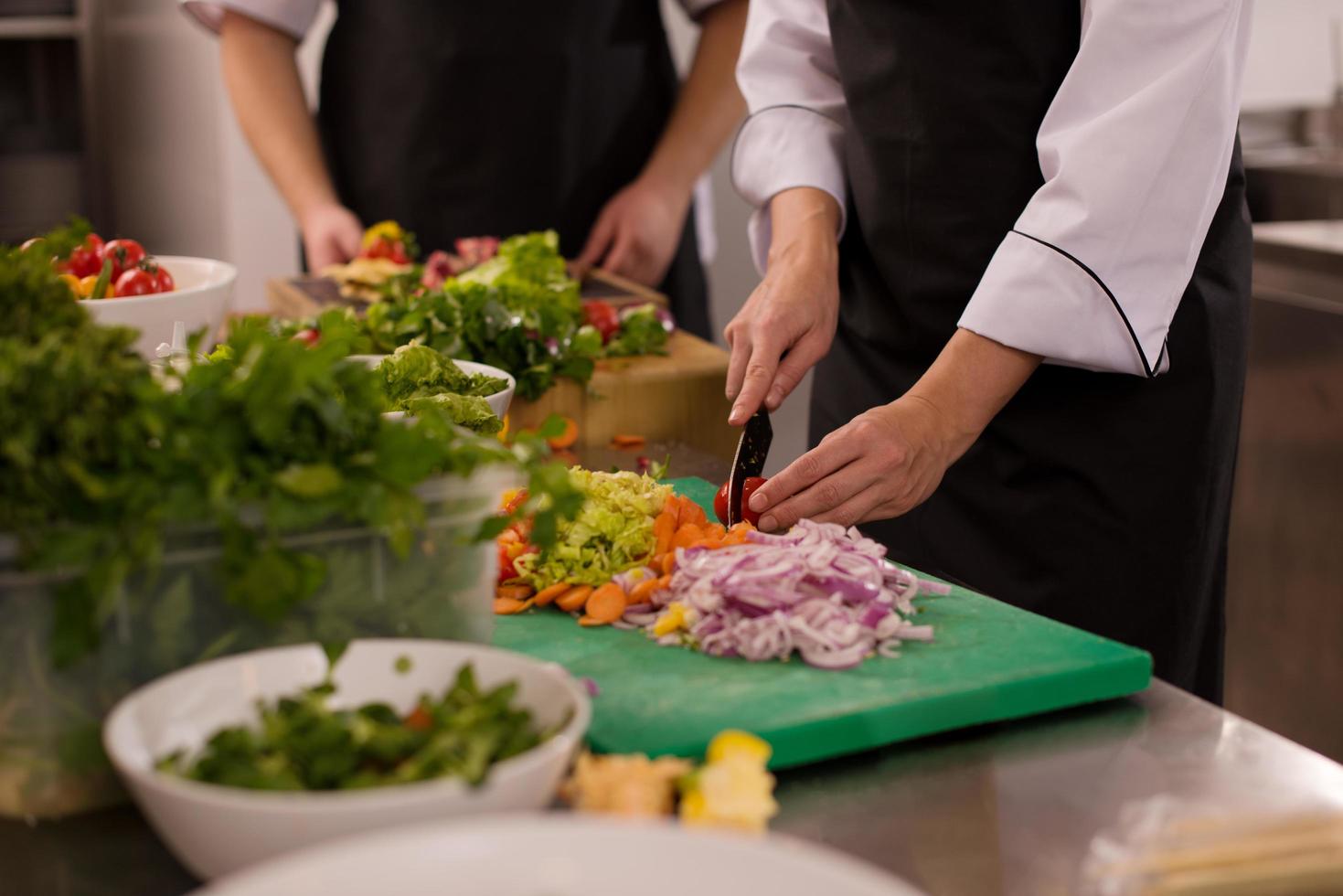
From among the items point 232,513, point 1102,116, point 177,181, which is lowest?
point 177,181

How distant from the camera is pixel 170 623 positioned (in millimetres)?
835

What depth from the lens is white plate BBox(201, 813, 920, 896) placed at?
1.97ft

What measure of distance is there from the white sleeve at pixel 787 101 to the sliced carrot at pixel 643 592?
843 mm

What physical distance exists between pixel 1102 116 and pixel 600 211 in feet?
4.99

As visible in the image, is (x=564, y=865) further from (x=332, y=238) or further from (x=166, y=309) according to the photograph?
(x=332, y=238)

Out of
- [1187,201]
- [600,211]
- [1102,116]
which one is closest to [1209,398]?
[1187,201]

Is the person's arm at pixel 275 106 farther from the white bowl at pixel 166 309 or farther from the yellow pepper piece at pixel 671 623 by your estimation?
the yellow pepper piece at pixel 671 623

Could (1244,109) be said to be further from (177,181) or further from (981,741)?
(177,181)

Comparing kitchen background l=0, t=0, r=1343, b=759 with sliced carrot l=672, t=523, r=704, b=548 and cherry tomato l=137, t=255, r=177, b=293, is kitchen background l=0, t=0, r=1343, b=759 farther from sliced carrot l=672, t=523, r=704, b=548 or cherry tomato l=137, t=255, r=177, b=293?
cherry tomato l=137, t=255, r=177, b=293

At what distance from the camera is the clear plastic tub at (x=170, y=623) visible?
0.81 m

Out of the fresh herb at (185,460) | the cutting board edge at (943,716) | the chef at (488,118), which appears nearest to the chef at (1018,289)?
the cutting board edge at (943,716)

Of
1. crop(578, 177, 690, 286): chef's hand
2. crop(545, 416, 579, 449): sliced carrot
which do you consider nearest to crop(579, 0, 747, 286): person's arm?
crop(578, 177, 690, 286): chef's hand

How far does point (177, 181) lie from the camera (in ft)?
15.3

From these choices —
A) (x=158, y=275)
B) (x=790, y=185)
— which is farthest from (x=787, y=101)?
(x=158, y=275)
